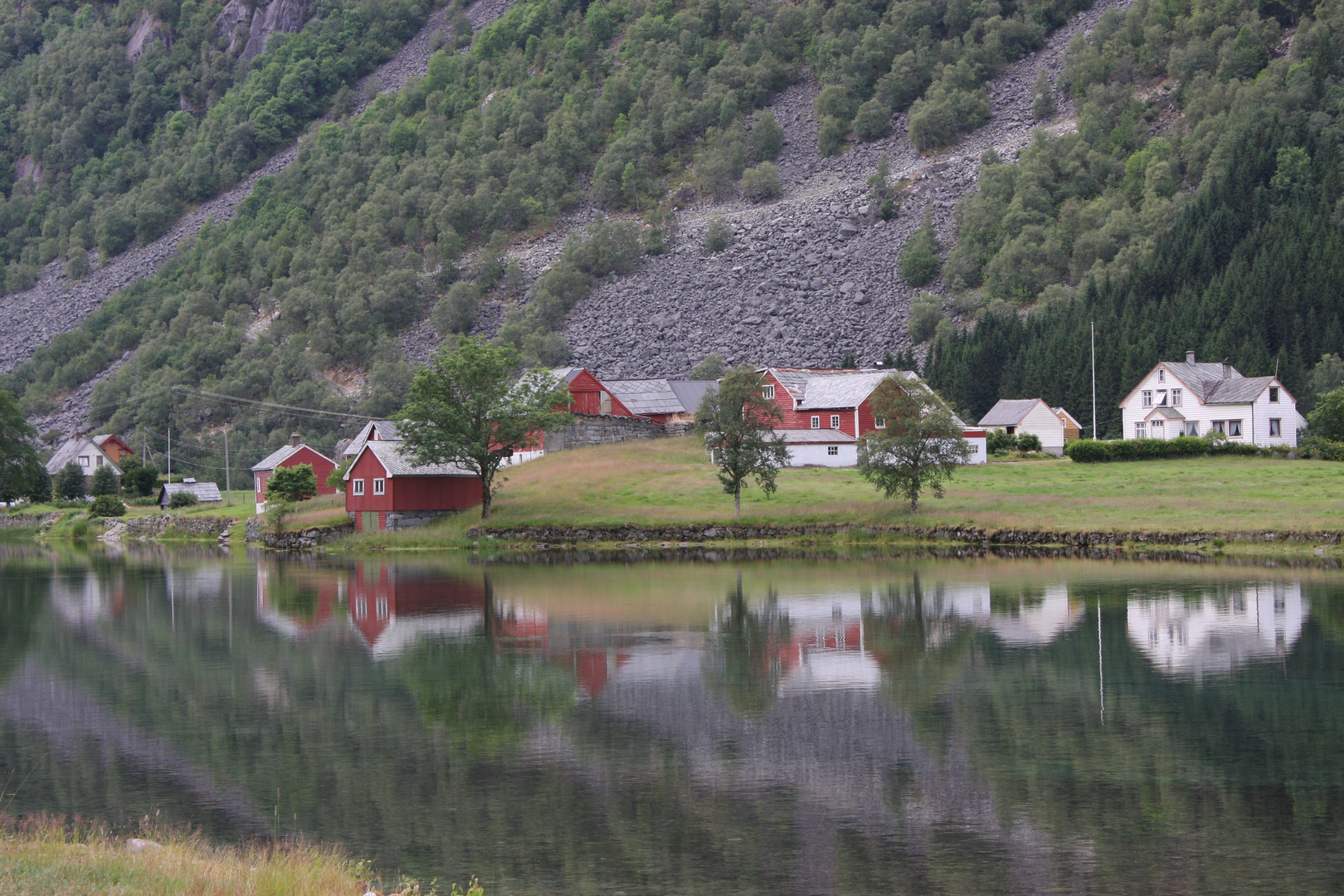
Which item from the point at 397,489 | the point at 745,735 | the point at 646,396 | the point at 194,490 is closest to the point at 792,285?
the point at 646,396

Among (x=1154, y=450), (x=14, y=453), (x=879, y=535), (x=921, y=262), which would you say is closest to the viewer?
(x=879, y=535)

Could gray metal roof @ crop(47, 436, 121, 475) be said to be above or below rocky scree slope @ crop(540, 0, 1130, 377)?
below

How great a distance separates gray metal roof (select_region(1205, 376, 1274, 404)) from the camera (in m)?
84.1

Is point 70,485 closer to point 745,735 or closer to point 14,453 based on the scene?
point 14,453

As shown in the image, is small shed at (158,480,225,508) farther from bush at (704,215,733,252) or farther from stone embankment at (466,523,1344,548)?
bush at (704,215,733,252)

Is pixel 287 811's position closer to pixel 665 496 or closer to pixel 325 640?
pixel 325 640

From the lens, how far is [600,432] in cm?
9550

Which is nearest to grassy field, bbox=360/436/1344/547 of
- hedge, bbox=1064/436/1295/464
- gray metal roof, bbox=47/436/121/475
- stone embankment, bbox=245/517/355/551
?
hedge, bbox=1064/436/1295/464

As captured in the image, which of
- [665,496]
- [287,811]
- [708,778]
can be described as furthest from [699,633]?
[665,496]

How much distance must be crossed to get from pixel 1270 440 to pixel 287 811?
78.0m

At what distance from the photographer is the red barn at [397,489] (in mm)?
72688

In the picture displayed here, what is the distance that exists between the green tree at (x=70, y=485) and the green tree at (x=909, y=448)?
74378 mm

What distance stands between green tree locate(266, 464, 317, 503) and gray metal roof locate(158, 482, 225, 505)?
72.5 ft

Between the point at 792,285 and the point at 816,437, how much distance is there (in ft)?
276
